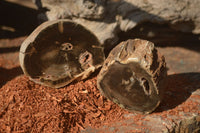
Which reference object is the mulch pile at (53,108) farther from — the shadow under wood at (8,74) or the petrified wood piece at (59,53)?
the shadow under wood at (8,74)

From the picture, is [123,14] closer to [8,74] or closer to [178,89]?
[178,89]

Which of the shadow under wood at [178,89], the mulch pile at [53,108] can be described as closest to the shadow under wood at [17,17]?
the mulch pile at [53,108]

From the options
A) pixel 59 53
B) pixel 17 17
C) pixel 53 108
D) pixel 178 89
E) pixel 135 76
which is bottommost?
pixel 178 89

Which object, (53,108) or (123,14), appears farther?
(123,14)

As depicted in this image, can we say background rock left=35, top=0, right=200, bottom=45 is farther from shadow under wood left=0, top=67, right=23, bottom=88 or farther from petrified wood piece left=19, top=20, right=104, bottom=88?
shadow under wood left=0, top=67, right=23, bottom=88

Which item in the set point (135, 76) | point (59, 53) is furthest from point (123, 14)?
point (135, 76)

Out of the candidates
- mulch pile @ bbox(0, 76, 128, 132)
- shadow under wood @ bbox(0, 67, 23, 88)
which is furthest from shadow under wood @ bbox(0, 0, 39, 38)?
mulch pile @ bbox(0, 76, 128, 132)
